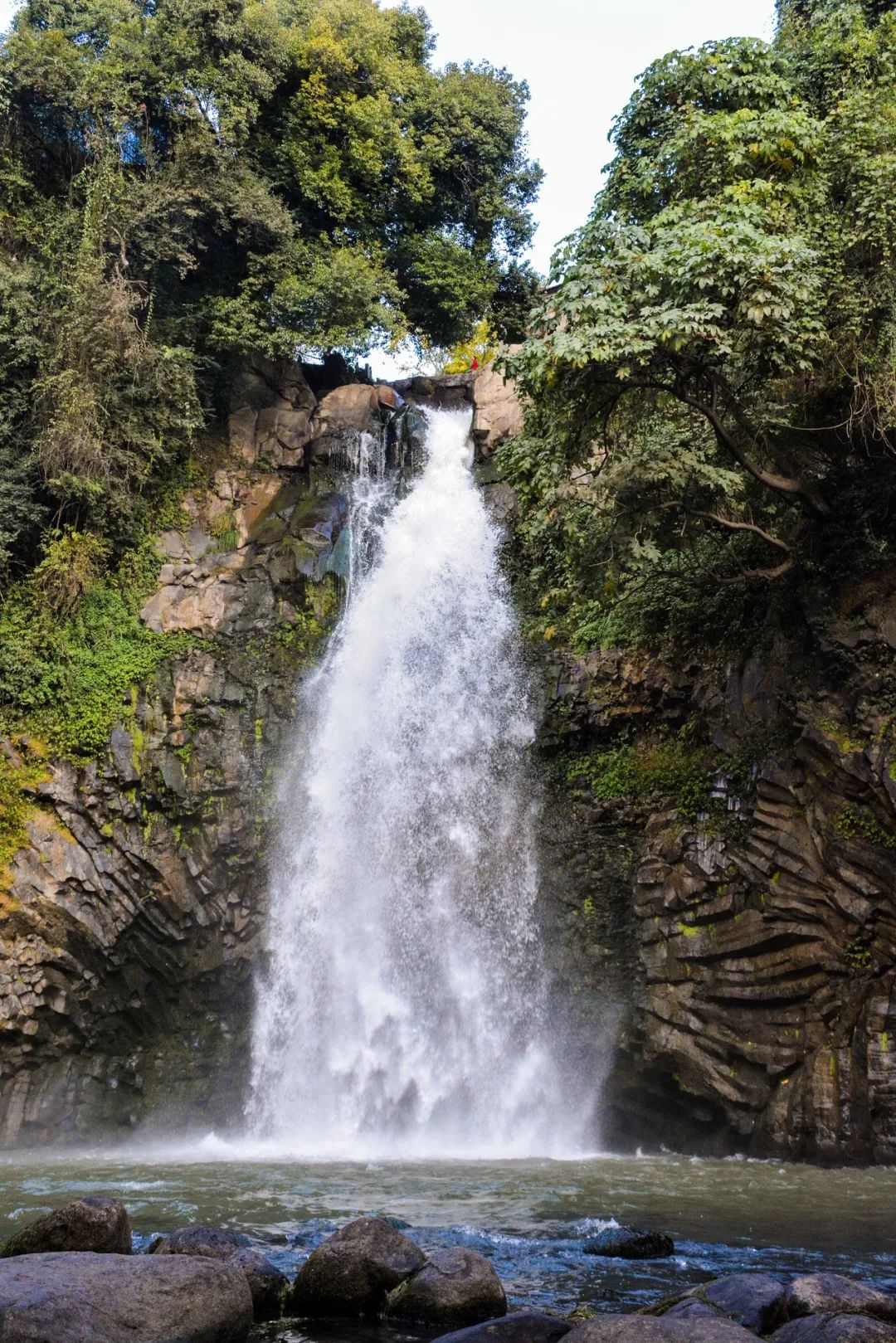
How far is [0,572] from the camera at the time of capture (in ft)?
54.0

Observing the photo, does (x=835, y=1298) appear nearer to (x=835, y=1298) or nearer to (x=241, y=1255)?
(x=835, y=1298)

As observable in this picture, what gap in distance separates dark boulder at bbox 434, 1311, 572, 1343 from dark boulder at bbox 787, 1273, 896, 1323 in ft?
4.14

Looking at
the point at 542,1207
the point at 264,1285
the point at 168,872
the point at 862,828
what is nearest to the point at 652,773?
the point at 862,828

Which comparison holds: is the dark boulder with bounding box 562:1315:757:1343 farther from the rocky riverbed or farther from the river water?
the river water

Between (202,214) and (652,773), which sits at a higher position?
(202,214)

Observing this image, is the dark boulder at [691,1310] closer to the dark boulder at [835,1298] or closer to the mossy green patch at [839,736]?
the dark boulder at [835,1298]

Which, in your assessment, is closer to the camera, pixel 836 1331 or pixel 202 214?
pixel 836 1331

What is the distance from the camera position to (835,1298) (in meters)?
5.38

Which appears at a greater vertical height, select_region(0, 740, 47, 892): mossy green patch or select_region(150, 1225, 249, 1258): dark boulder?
select_region(0, 740, 47, 892): mossy green patch

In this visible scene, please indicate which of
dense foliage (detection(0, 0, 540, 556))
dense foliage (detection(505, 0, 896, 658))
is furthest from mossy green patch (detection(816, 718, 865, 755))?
dense foliage (detection(0, 0, 540, 556))

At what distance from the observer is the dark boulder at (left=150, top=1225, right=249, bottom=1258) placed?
6340mm

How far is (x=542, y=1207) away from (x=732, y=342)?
26.7 ft

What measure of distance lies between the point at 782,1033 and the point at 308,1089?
19.8 ft

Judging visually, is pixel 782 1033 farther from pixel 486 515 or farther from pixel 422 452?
pixel 422 452
